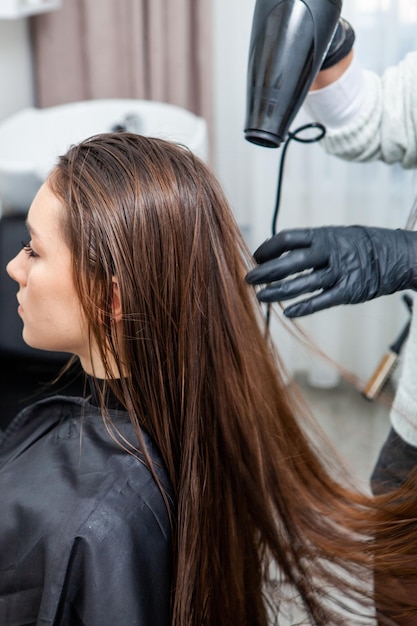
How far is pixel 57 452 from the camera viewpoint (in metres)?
1.05

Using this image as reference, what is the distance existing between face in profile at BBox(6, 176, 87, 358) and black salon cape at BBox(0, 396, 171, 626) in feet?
0.45

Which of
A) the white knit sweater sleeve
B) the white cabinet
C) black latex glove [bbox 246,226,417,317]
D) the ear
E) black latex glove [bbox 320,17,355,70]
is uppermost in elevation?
the white cabinet

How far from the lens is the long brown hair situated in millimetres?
939

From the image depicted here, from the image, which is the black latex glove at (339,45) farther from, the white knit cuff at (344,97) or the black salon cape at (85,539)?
the black salon cape at (85,539)

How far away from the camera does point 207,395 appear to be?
1007 mm

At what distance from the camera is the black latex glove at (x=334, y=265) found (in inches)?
32.4

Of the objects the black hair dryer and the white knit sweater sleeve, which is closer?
the black hair dryer

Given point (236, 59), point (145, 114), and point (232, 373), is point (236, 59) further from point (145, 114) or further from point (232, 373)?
point (232, 373)

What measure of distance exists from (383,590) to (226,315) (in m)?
0.44

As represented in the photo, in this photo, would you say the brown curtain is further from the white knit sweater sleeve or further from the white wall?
the white knit sweater sleeve

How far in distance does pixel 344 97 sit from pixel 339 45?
0.09 meters

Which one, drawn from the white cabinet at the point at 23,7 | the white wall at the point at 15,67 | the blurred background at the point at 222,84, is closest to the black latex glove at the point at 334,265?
the blurred background at the point at 222,84

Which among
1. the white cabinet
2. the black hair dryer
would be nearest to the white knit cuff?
the black hair dryer

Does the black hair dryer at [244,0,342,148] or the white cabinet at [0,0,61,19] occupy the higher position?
the white cabinet at [0,0,61,19]
